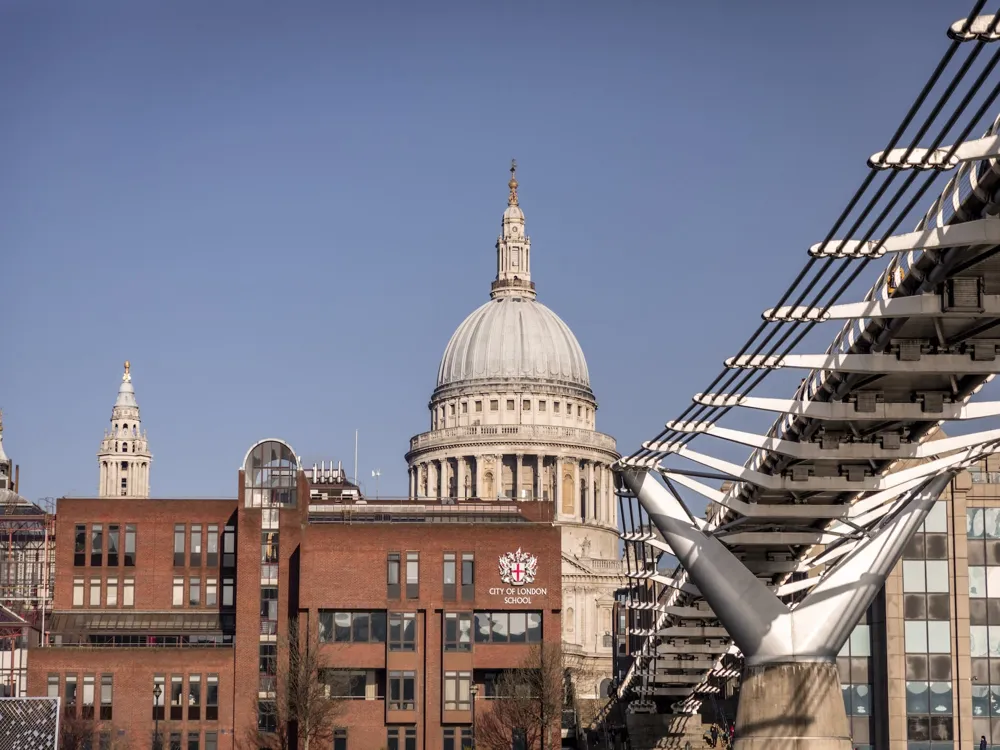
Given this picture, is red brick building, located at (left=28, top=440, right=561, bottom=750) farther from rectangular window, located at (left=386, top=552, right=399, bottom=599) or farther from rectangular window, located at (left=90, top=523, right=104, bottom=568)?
rectangular window, located at (left=90, top=523, right=104, bottom=568)

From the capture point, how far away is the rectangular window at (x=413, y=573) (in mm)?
108688

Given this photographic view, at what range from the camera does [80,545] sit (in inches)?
4582

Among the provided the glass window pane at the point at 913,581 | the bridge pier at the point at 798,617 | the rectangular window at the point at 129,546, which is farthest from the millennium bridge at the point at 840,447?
the rectangular window at the point at 129,546

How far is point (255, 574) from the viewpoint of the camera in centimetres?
11175

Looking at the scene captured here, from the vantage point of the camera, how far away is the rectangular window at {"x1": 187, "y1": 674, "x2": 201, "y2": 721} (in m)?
110

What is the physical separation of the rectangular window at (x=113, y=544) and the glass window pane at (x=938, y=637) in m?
46.4

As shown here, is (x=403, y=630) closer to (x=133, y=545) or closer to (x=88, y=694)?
(x=88, y=694)

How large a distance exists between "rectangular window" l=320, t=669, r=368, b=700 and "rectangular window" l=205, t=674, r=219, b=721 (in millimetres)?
7153

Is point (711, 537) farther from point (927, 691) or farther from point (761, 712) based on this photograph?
point (927, 691)

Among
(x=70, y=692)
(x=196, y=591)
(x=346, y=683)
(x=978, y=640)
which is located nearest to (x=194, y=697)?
(x=70, y=692)

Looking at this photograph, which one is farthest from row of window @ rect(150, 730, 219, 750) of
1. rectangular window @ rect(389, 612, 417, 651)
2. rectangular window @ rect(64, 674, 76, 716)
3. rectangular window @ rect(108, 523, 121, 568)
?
rectangular window @ rect(108, 523, 121, 568)

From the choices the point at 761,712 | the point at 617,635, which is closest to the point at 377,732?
the point at 761,712

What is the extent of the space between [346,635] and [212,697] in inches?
327

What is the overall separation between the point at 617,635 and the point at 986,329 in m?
145
